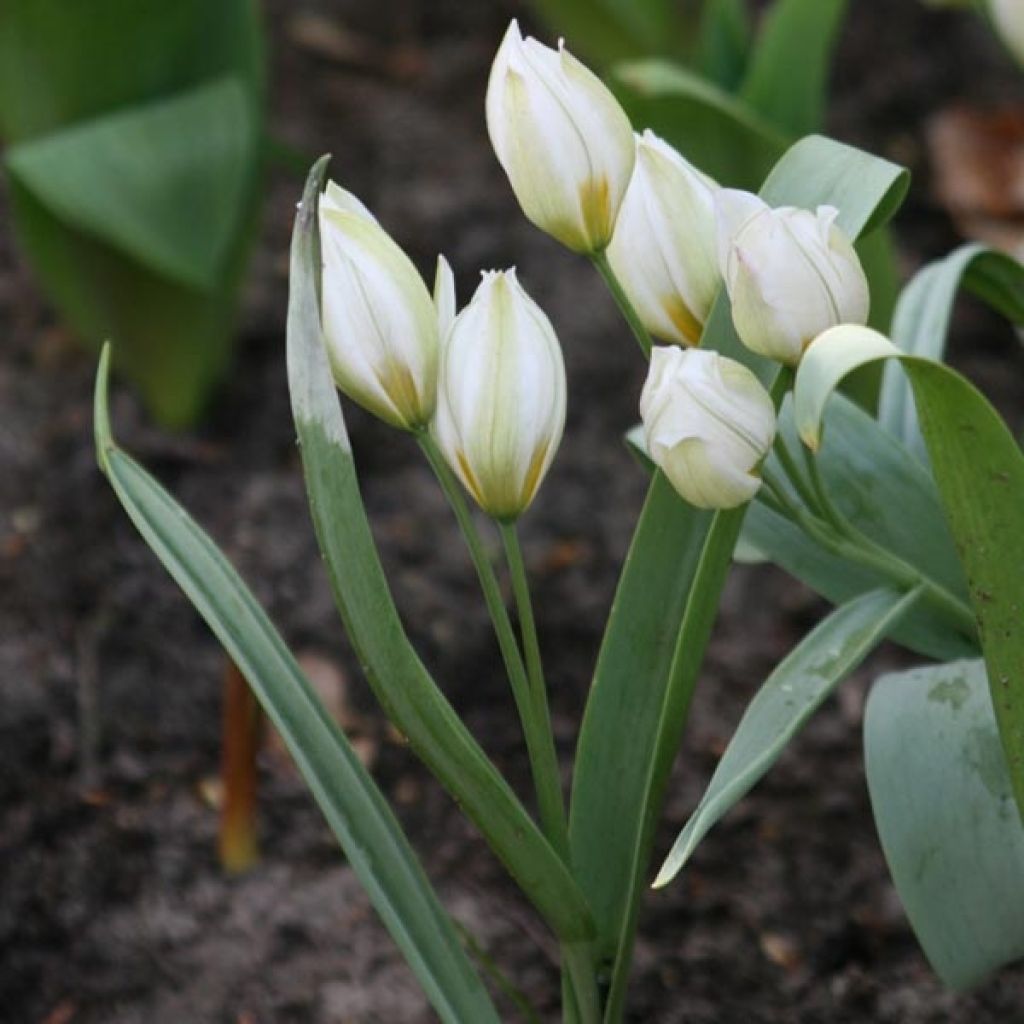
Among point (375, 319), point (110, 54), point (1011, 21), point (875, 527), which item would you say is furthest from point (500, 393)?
point (110, 54)

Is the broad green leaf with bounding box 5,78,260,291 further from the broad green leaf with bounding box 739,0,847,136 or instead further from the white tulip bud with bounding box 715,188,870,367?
the white tulip bud with bounding box 715,188,870,367

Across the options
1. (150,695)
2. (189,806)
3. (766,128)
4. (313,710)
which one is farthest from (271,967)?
(766,128)

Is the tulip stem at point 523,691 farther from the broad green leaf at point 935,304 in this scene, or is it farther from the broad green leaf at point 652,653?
the broad green leaf at point 935,304

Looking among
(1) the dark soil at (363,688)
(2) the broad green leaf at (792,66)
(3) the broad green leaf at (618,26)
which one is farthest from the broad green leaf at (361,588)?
(3) the broad green leaf at (618,26)

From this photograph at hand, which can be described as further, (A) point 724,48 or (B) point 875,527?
(A) point 724,48

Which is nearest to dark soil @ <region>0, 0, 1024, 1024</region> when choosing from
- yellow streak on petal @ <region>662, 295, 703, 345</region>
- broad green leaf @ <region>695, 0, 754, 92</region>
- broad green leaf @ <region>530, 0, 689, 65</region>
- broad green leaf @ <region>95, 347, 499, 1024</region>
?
broad green leaf @ <region>530, 0, 689, 65</region>

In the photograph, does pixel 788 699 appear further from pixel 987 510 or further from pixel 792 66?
pixel 792 66
